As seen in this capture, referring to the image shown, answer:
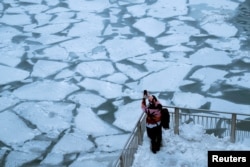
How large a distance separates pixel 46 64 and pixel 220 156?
20.7 ft

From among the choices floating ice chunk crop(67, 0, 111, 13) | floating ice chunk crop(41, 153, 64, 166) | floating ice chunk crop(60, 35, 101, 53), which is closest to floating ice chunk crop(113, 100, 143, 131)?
floating ice chunk crop(41, 153, 64, 166)

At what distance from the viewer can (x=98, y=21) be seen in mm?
12836

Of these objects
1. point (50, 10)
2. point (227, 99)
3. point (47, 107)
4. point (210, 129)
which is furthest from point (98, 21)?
point (210, 129)

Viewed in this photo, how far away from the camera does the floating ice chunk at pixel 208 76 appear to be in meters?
9.02

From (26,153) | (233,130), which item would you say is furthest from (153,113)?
(26,153)

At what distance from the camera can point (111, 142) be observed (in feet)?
24.1

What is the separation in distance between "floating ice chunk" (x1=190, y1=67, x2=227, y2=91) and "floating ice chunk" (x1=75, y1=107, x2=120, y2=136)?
248 centimetres

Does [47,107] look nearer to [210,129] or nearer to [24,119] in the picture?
[24,119]

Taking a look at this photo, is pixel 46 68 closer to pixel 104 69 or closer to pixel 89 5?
pixel 104 69

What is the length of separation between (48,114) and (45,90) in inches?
41.0

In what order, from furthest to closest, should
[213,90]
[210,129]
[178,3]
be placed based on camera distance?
[178,3] → [213,90] → [210,129]

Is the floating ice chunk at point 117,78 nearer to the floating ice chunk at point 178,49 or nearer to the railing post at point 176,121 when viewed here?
the floating ice chunk at point 178,49

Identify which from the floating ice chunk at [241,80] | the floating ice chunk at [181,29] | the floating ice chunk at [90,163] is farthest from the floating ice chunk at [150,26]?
the floating ice chunk at [90,163]

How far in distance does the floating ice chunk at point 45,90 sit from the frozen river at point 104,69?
0.02m
